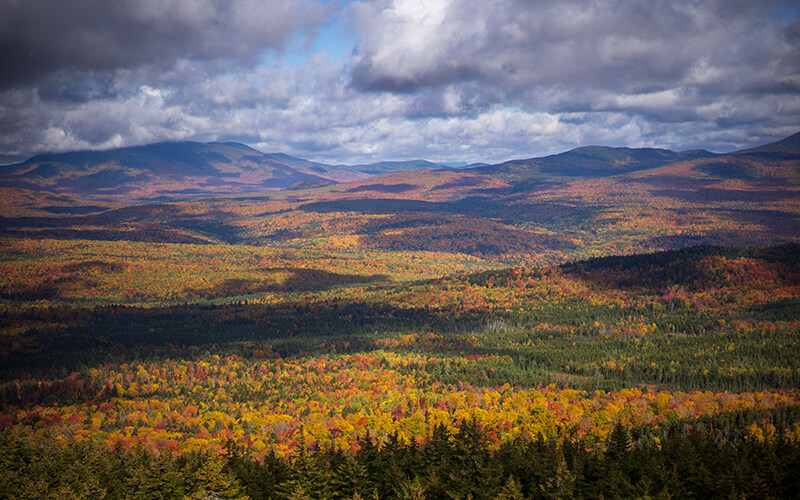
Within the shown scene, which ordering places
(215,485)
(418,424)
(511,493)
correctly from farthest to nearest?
(418,424)
(215,485)
(511,493)

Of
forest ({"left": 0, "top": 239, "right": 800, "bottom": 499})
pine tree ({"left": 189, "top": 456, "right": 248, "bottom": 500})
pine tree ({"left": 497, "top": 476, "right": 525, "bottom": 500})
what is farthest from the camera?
forest ({"left": 0, "top": 239, "right": 800, "bottom": 499})

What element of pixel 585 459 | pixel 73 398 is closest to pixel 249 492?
pixel 585 459

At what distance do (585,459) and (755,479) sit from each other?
20.5m

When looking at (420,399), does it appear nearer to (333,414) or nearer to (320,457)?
(333,414)

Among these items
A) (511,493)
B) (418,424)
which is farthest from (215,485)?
(418,424)

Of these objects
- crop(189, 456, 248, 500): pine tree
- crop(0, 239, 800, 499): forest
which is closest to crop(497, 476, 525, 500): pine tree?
crop(0, 239, 800, 499): forest

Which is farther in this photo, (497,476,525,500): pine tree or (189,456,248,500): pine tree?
(189,456,248,500): pine tree

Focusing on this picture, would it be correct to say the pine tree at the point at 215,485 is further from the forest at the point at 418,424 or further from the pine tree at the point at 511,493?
the pine tree at the point at 511,493

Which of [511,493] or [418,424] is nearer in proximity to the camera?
[511,493]

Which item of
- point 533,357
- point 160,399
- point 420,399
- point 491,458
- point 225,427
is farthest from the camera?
point 533,357

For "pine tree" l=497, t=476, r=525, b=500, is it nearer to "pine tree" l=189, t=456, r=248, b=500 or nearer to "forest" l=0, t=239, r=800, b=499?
"forest" l=0, t=239, r=800, b=499

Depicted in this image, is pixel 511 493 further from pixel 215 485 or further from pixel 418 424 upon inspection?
pixel 418 424

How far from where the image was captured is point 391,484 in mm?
72625

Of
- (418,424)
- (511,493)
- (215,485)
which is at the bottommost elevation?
(418,424)
